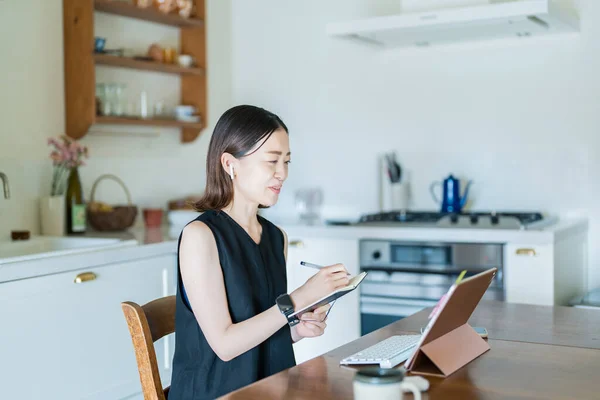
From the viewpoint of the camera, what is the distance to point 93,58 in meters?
3.40

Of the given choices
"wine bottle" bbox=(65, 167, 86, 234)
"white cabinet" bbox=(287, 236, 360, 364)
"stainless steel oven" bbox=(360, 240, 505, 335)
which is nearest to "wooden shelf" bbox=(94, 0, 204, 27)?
"wine bottle" bbox=(65, 167, 86, 234)

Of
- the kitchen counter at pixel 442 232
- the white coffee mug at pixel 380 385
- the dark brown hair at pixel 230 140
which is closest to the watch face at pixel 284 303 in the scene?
the dark brown hair at pixel 230 140

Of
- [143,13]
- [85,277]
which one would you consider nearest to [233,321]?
[85,277]

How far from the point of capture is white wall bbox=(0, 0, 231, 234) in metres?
3.27

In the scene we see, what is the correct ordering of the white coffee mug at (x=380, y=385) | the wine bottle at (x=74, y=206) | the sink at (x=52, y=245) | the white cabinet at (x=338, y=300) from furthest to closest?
the white cabinet at (x=338, y=300)
the wine bottle at (x=74, y=206)
the sink at (x=52, y=245)
the white coffee mug at (x=380, y=385)

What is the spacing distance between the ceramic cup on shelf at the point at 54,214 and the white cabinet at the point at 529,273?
1.88 m

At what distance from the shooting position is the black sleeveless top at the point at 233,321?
5.72 feet

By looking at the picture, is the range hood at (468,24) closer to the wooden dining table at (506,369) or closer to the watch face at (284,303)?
the wooden dining table at (506,369)

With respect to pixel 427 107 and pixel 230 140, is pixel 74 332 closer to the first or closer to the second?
pixel 230 140

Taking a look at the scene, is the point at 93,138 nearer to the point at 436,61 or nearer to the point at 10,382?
the point at 10,382

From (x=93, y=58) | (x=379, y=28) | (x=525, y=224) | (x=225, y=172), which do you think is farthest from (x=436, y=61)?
(x=225, y=172)

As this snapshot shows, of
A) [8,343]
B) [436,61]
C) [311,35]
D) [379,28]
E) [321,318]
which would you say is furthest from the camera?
[311,35]

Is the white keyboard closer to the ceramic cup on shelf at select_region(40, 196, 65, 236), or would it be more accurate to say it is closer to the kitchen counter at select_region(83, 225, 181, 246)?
the kitchen counter at select_region(83, 225, 181, 246)

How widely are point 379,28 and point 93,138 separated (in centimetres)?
142
